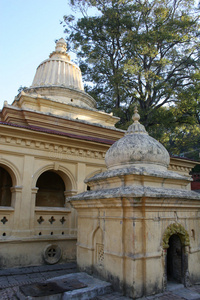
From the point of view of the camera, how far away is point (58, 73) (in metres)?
16.4

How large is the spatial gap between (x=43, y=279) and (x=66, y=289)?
7.99 feet

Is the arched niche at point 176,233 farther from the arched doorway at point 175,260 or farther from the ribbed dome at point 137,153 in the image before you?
the ribbed dome at point 137,153

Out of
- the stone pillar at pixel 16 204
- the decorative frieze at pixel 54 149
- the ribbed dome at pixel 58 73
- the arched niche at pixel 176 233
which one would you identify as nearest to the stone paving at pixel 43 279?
the arched niche at pixel 176 233

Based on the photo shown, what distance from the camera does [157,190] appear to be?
611cm

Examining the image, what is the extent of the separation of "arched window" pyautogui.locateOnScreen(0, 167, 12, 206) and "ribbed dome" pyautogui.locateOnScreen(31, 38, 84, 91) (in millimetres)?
6311

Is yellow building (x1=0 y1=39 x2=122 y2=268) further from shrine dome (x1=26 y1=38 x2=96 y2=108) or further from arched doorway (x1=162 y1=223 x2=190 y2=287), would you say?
arched doorway (x1=162 y1=223 x2=190 y2=287)

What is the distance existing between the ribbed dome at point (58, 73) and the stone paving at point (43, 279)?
34.1ft

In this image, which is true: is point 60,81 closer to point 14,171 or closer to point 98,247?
point 14,171

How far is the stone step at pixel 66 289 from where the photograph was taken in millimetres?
5252

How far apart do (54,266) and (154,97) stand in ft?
52.0

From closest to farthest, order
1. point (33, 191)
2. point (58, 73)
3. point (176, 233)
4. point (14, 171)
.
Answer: point (176, 233)
point (14, 171)
point (33, 191)
point (58, 73)

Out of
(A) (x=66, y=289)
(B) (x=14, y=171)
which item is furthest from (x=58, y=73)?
(A) (x=66, y=289)

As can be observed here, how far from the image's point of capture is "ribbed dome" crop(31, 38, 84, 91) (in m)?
16.1

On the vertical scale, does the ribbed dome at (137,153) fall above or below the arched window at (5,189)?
above
